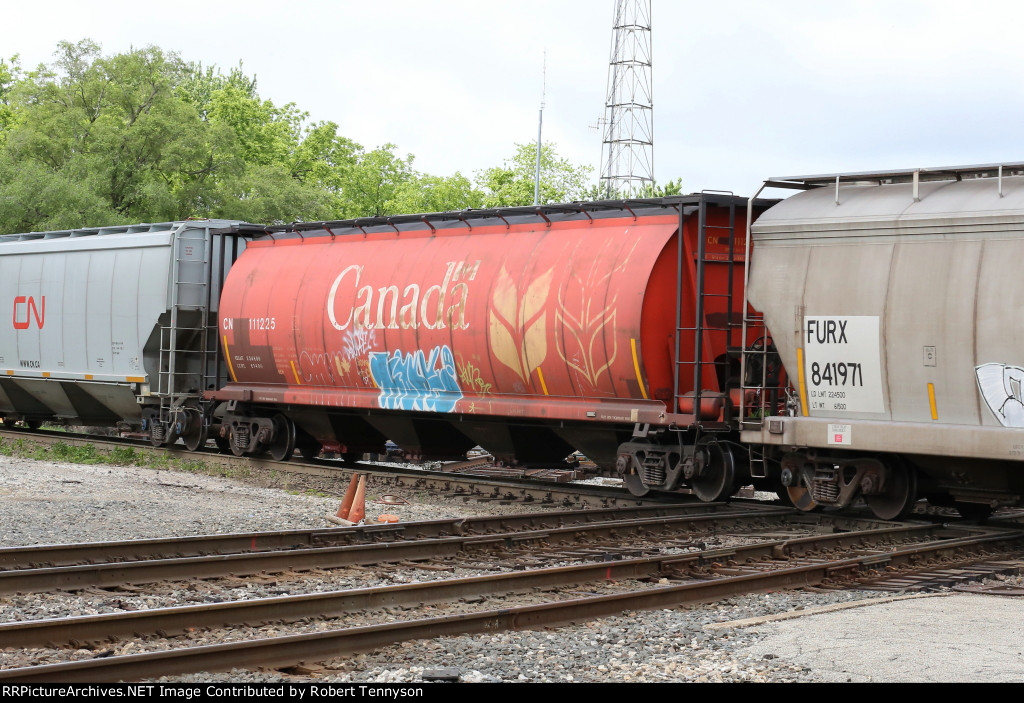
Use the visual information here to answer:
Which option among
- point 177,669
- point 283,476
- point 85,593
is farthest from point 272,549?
point 283,476

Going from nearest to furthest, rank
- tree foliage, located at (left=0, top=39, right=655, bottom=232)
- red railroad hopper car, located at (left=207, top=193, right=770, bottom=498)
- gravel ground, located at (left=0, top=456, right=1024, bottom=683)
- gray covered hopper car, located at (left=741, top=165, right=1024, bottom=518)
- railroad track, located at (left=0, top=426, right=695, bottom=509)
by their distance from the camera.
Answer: gravel ground, located at (left=0, top=456, right=1024, bottom=683) → gray covered hopper car, located at (left=741, top=165, right=1024, bottom=518) → red railroad hopper car, located at (left=207, top=193, right=770, bottom=498) → railroad track, located at (left=0, top=426, right=695, bottom=509) → tree foliage, located at (left=0, top=39, right=655, bottom=232)

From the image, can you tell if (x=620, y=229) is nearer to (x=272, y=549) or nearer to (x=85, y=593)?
(x=272, y=549)

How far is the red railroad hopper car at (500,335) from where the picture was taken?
14047 mm

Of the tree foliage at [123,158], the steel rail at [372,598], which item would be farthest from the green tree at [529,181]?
the steel rail at [372,598]

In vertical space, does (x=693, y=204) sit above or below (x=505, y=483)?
above

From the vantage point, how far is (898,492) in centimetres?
1288

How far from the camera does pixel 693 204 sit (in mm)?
13977

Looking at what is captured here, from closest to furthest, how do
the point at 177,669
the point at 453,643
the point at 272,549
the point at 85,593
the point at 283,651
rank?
the point at 177,669 < the point at 283,651 < the point at 453,643 < the point at 85,593 < the point at 272,549

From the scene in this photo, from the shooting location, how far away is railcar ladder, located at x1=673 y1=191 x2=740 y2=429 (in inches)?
541

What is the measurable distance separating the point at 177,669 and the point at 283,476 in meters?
12.1

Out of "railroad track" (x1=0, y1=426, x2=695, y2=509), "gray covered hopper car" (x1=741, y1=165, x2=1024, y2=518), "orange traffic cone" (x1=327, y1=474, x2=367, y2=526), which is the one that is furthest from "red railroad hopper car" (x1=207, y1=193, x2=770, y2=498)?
"orange traffic cone" (x1=327, y1=474, x2=367, y2=526)

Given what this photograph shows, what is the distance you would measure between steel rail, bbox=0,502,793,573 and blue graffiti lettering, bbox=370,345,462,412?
3.47 m

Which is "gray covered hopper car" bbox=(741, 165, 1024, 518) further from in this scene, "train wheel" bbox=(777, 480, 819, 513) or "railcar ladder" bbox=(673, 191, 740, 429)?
"railcar ladder" bbox=(673, 191, 740, 429)

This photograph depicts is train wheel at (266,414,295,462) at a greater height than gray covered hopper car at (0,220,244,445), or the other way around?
gray covered hopper car at (0,220,244,445)
